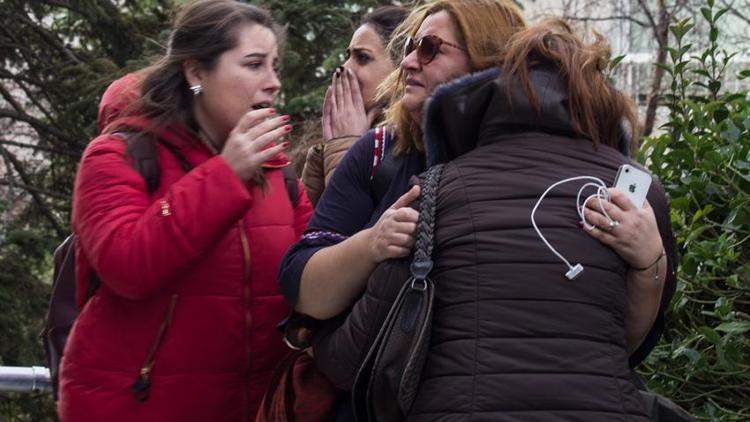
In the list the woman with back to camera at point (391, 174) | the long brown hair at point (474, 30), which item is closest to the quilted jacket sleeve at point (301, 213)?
the woman with back to camera at point (391, 174)

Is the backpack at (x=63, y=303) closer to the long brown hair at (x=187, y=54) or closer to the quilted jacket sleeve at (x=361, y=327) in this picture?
the long brown hair at (x=187, y=54)

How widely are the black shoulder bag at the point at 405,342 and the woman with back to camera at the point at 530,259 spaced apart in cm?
3

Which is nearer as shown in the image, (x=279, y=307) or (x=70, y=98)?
(x=279, y=307)

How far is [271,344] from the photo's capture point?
10.3 ft

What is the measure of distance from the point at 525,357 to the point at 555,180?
390 millimetres

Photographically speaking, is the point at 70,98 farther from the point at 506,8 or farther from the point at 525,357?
the point at 525,357

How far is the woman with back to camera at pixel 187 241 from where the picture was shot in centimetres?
293

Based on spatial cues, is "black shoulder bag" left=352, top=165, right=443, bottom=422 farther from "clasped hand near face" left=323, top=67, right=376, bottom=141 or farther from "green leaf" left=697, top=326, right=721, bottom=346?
"clasped hand near face" left=323, top=67, right=376, bottom=141

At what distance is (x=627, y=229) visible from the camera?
2.54m

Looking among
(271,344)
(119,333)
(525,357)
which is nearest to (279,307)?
(271,344)

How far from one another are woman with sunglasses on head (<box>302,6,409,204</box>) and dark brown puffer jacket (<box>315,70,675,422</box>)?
116cm

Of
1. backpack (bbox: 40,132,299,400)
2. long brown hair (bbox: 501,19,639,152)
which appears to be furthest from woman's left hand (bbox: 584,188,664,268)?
backpack (bbox: 40,132,299,400)

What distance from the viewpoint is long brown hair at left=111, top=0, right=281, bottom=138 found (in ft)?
10.5

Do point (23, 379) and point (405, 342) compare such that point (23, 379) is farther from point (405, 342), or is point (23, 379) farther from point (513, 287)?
point (513, 287)
